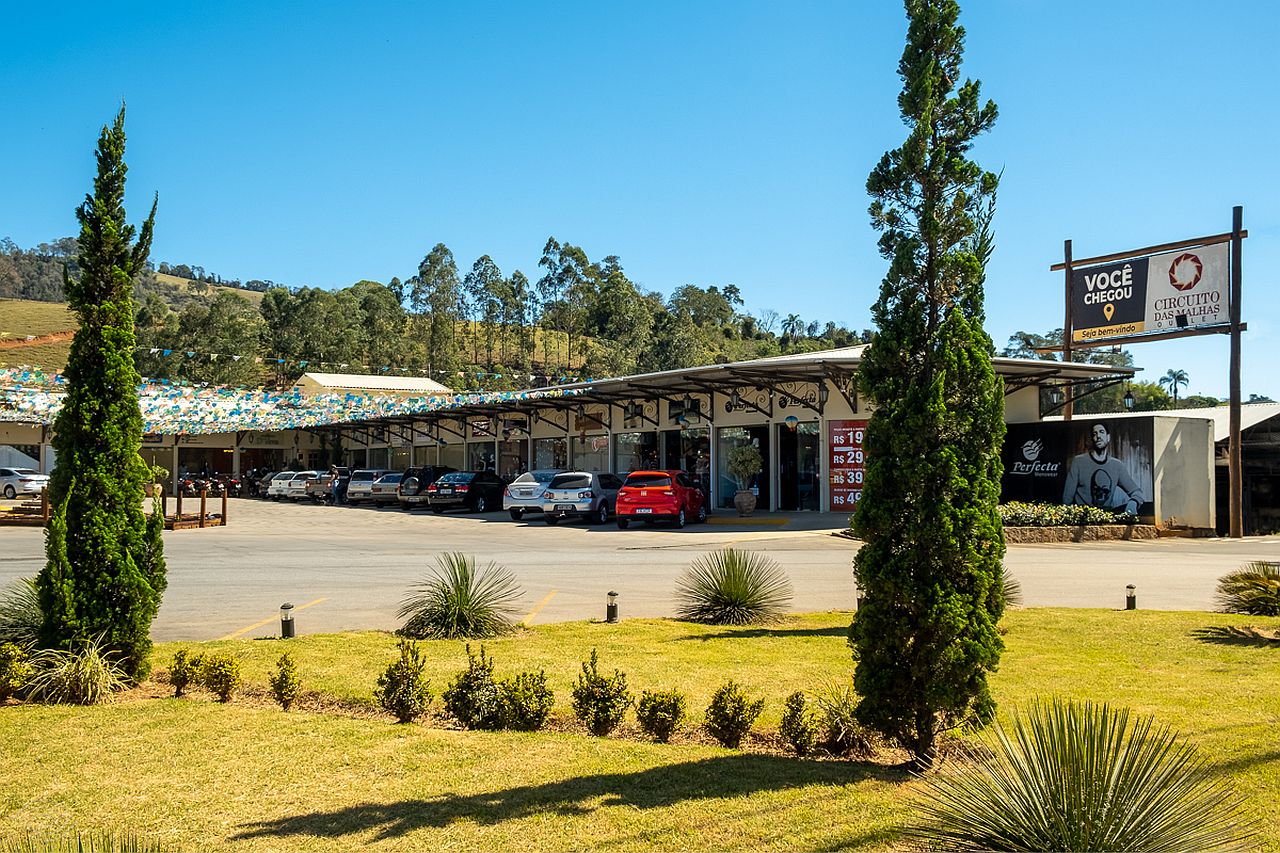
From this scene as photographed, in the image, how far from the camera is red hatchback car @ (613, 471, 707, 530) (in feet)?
94.8

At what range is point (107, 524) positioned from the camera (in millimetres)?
7996

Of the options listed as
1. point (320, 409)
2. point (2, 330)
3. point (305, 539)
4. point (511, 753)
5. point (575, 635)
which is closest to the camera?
point (511, 753)

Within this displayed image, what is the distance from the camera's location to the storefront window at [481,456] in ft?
166

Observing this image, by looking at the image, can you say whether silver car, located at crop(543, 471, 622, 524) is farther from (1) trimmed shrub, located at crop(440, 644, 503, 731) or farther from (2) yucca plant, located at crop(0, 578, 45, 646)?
(1) trimmed shrub, located at crop(440, 644, 503, 731)

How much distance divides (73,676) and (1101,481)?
92.5ft

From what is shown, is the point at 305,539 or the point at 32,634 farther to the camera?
the point at 305,539

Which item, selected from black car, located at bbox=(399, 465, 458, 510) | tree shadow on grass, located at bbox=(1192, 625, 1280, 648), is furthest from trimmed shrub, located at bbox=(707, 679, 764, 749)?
black car, located at bbox=(399, 465, 458, 510)

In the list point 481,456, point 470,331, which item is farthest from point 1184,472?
point 470,331

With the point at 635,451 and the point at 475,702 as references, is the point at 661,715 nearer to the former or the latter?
the point at 475,702

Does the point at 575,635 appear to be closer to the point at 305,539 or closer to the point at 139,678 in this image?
the point at 139,678

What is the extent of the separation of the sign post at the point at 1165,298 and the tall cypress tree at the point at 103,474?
28.6 metres

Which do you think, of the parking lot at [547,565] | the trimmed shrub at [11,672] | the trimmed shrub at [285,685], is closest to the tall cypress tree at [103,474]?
the trimmed shrub at [11,672]

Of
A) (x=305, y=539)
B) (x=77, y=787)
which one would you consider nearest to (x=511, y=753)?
(x=77, y=787)

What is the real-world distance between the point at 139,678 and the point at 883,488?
6.08 metres
